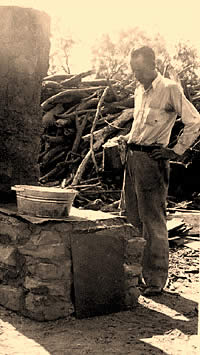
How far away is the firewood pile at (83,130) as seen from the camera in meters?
8.12

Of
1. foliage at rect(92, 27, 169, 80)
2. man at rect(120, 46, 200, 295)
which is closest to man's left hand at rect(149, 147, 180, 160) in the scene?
man at rect(120, 46, 200, 295)

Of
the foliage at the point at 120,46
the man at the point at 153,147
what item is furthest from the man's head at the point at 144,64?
the foliage at the point at 120,46

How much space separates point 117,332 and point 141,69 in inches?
85.8

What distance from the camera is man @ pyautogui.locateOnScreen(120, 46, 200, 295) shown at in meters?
4.08

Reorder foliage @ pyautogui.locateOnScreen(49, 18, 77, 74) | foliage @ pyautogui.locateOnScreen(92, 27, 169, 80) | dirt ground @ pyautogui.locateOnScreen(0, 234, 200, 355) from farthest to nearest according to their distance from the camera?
foliage @ pyautogui.locateOnScreen(49, 18, 77, 74)
foliage @ pyautogui.locateOnScreen(92, 27, 169, 80)
dirt ground @ pyautogui.locateOnScreen(0, 234, 200, 355)

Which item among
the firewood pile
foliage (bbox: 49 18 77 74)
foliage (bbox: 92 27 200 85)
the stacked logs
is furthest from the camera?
foliage (bbox: 49 18 77 74)

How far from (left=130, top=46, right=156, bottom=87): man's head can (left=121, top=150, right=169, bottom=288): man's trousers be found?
659 mm

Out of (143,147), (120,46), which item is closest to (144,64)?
(143,147)

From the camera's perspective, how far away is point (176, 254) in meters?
5.82

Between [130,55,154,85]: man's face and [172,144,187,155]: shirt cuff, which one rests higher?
[130,55,154,85]: man's face

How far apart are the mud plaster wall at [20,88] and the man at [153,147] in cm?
98

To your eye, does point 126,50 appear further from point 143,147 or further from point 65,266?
point 65,266

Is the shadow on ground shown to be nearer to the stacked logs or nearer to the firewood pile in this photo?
the firewood pile

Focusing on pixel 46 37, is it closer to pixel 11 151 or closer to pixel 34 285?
pixel 11 151
